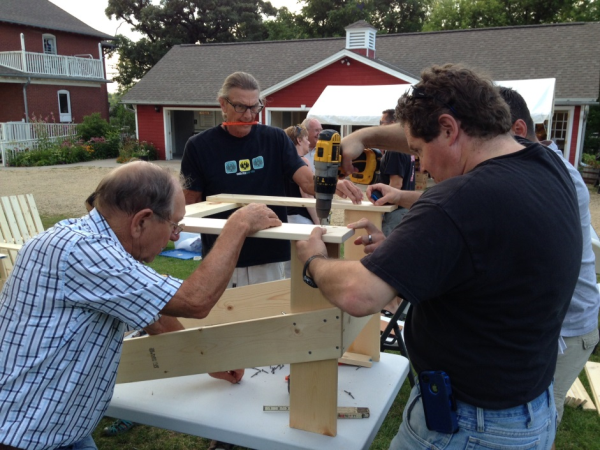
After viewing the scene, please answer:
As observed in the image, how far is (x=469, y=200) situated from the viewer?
1.31 m

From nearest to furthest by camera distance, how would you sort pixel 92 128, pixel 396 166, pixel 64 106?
pixel 396 166
pixel 92 128
pixel 64 106

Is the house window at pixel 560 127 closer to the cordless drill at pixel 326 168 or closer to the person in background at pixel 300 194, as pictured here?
the person in background at pixel 300 194

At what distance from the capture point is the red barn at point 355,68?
52.4 feet

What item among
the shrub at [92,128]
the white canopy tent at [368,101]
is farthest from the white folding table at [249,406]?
the shrub at [92,128]

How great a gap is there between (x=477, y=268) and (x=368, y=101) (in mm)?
12539

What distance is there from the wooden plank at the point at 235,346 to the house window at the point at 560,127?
16381 millimetres

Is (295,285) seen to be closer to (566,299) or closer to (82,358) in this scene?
(82,358)

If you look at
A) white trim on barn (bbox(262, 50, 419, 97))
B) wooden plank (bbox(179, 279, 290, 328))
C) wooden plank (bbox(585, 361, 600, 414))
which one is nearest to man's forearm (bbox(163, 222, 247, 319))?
wooden plank (bbox(179, 279, 290, 328))

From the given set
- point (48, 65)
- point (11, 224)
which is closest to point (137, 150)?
point (48, 65)

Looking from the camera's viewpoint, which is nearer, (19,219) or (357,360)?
(357,360)

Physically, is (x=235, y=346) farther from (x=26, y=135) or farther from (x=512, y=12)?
(x=512, y=12)

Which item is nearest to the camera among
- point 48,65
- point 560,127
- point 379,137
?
point 379,137

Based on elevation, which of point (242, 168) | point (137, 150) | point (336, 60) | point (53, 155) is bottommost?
point (53, 155)

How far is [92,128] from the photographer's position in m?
21.9
